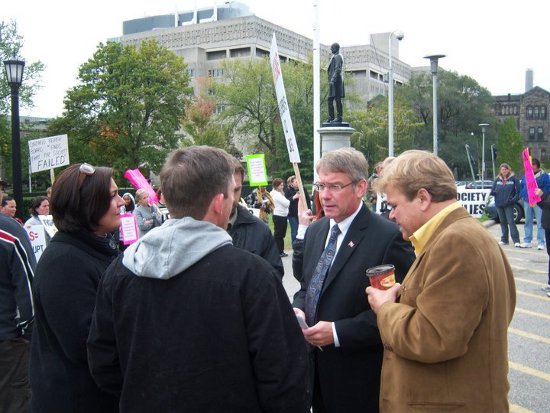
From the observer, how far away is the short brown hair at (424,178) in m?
2.29

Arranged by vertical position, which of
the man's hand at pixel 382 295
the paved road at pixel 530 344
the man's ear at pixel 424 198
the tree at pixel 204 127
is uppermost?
the tree at pixel 204 127

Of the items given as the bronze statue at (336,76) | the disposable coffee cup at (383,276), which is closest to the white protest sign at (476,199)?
the bronze statue at (336,76)

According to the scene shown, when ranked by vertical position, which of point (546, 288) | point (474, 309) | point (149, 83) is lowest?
point (546, 288)

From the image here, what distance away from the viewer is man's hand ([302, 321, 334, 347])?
8.89 feet

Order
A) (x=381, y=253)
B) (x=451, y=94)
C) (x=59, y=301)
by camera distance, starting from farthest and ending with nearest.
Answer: (x=451, y=94) < (x=381, y=253) < (x=59, y=301)

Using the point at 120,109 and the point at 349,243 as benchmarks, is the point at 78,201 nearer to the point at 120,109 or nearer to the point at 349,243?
the point at 349,243

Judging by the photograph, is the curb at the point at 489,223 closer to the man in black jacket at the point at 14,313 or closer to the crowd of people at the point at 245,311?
the crowd of people at the point at 245,311

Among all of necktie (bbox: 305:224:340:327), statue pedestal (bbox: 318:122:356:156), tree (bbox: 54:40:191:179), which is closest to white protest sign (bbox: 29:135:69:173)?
statue pedestal (bbox: 318:122:356:156)

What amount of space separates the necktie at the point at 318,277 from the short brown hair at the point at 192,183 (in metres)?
1.11

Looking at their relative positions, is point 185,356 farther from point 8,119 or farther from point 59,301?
point 8,119

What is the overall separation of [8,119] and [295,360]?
37.1 m

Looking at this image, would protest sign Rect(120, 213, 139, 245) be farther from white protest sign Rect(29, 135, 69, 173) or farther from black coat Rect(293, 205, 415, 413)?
black coat Rect(293, 205, 415, 413)

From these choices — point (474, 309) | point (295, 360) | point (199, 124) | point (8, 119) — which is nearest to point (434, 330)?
point (474, 309)

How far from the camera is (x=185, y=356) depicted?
1863 mm
